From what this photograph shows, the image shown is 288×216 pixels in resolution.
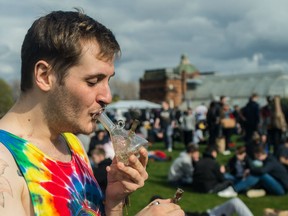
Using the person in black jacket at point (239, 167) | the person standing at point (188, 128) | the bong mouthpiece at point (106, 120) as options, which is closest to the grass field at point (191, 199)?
the person in black jacket at point (239, 167)

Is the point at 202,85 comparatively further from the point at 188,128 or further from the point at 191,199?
the point at 191,199

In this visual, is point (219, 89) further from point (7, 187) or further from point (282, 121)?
point (7, 187)

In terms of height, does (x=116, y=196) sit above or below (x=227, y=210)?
above

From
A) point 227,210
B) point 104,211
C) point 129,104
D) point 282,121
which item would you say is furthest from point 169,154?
point 129,104

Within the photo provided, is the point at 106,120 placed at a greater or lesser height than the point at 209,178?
greater

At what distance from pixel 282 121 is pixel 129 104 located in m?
21.8

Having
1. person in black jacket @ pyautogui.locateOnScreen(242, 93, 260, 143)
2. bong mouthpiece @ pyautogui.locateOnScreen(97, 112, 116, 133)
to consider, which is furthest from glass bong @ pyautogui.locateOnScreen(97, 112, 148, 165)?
person in black jacket @ pyautogui.locateOnScreen(242, 93, 260, 143)

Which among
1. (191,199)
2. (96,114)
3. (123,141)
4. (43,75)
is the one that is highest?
(43,75)

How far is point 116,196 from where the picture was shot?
212 cm

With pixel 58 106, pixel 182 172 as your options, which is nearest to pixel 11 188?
pixel 58 106

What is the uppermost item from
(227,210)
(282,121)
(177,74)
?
(177,74)

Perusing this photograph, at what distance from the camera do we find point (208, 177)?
31.8 ft

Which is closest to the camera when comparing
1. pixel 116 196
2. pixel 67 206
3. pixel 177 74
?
pixel 67 206

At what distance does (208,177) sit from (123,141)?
7.95 metres
